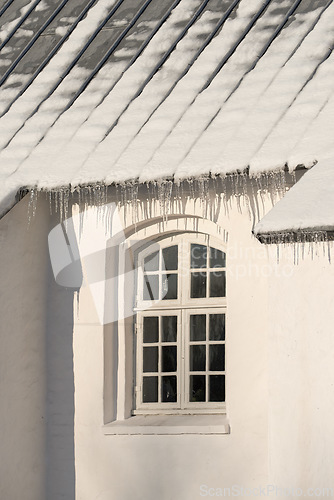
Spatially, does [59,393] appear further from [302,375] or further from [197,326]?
[302,375]

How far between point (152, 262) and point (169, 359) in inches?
38.1

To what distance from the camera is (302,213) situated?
23.2 ft

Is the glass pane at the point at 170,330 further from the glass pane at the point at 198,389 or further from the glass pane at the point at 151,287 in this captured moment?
the glass pane at the point at 198,389

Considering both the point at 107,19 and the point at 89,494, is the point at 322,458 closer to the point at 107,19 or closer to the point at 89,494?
the point at 89,494

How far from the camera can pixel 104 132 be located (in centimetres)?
930

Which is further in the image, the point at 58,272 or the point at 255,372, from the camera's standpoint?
the point at 58,272

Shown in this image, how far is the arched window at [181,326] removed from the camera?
955 centimetres

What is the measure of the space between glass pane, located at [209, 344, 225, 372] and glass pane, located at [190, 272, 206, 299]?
0.53 metres

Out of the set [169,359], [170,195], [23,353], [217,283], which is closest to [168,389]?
[169,359]

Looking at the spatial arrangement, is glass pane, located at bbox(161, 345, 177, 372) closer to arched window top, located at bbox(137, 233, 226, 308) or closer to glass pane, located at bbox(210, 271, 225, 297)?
arched window top, located at bbox(137, 233, 226, 308)

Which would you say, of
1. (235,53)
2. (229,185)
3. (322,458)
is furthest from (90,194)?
(322,458)

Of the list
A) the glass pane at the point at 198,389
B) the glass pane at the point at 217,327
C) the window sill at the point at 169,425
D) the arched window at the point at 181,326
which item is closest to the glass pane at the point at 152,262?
the arched window at the point at 181,326

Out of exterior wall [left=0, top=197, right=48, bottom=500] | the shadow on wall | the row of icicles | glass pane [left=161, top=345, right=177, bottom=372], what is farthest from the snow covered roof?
glass pane [left=161, top=345, right=177, bottom=372]

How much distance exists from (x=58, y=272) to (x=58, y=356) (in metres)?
0.81
